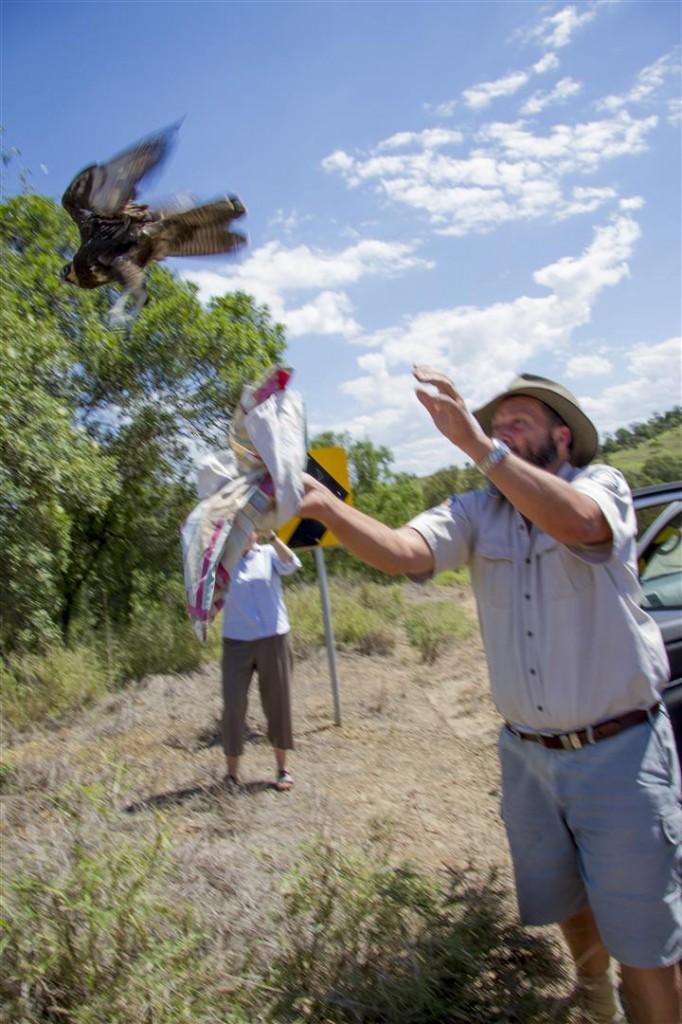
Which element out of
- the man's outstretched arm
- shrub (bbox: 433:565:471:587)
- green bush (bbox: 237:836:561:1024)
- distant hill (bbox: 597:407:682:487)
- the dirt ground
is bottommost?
the dirt ground

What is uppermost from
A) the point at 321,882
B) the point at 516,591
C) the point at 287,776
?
the point at 516,591

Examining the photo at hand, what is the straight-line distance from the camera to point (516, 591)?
7.53 ft

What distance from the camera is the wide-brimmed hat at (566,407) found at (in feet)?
7.66

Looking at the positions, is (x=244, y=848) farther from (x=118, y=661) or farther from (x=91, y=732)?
(x=118, y=661)

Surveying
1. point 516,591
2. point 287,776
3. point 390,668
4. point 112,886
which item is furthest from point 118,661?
point 516,591

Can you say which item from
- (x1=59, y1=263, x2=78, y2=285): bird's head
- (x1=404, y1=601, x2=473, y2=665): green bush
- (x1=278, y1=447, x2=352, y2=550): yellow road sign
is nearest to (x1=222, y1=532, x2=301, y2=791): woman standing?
(x1=278, y1=447, x2=352, y2=550): yellow road sign

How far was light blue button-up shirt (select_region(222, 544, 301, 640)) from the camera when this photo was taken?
505 cm

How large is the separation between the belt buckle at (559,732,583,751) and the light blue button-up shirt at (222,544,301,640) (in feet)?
10.2

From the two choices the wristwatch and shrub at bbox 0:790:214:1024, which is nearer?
the wristwatch

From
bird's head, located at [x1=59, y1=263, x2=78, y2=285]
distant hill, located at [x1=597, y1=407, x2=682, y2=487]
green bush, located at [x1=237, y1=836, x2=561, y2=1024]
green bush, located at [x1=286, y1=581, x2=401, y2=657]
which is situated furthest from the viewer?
distant hill, located at [x1=597, y1=407, x2=682, y2=487]

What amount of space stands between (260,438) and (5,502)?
230 inches

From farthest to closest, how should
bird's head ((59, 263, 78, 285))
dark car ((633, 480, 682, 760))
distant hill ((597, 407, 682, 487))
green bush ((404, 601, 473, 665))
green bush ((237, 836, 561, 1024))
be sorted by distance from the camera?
distant hill ((597, 407, 682, 487)), green bush ((404, 601, 473, 665)), dark car ((633, 480, 682, 760)), bird's head ((59, 263, 78, 285)), green bush ((237, 836, 561, 1024))

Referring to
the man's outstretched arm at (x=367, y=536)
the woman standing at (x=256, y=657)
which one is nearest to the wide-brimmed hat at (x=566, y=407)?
the man's outstretched arm at (x=367, y=536)

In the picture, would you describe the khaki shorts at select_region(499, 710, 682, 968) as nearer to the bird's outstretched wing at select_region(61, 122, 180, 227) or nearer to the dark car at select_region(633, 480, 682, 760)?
the dark car at select_region(633, 480, 682, 760)
